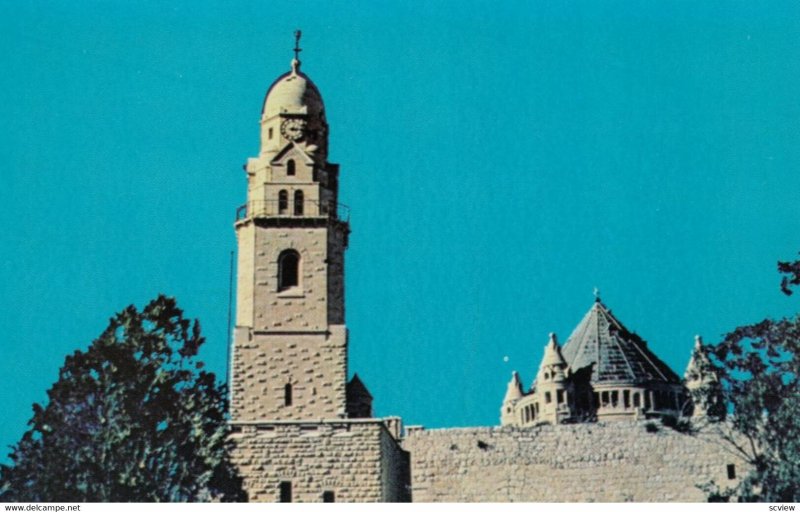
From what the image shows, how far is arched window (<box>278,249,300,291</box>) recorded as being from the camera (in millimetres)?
52438

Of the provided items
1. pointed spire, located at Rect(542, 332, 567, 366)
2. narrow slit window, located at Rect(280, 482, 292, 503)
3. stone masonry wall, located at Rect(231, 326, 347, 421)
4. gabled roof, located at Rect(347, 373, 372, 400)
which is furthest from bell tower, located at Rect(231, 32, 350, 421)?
pointed spire, located at Rect(542, 332, 567, 366)

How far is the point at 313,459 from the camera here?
163ft

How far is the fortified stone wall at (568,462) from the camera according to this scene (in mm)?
53688

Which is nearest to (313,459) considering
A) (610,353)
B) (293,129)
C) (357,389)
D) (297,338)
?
(297,338)

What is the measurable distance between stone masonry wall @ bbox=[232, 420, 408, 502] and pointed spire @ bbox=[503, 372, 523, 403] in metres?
19.8

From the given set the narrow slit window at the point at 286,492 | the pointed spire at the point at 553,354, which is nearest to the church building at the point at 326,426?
the narrow slit window at the point at 286,492

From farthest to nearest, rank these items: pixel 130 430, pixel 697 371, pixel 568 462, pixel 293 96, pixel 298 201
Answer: pixel 697 371
pixel 293 96
pixel 568 462
pixel 298 201
pixel 130 430

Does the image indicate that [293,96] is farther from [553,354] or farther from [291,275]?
[553,354]

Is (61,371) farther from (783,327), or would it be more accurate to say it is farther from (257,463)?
(783,327)

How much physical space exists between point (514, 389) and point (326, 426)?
68.6 ft

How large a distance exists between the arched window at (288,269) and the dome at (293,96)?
548 centimetres

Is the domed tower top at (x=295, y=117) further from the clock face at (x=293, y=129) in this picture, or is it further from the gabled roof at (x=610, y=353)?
the gabled roof at (x=610, y=353)

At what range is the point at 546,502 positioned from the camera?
52.7 metres
